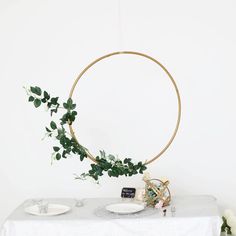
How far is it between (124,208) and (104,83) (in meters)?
0.75

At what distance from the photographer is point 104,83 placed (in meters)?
2.70

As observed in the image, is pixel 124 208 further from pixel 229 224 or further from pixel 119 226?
pixel 229 224

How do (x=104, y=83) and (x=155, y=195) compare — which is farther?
(x=104, y=83)

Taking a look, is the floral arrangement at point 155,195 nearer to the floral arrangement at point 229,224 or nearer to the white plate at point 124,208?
the white plate at point 124,208

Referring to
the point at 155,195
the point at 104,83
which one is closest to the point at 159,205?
the point at 155,195

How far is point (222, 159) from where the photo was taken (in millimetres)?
2676

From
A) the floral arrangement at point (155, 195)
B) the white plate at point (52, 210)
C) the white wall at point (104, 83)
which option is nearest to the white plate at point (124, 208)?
the floral arrangement at point (155, 195)

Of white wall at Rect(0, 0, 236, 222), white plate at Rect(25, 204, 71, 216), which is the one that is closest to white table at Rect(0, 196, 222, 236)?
white plate at Rect(25, 204, 71, 216)

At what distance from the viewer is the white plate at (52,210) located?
2.22 meters

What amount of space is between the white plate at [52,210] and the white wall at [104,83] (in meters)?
0.37

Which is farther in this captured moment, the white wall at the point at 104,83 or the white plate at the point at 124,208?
the white wall at the point at 104,83

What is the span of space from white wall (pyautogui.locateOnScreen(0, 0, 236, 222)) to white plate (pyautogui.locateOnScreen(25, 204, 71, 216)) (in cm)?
37

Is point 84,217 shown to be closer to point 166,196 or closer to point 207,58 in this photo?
point 166,196

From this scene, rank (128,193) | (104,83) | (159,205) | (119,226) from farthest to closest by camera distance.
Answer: (104,83) → (128,193) → (159,205) → (119,226)
